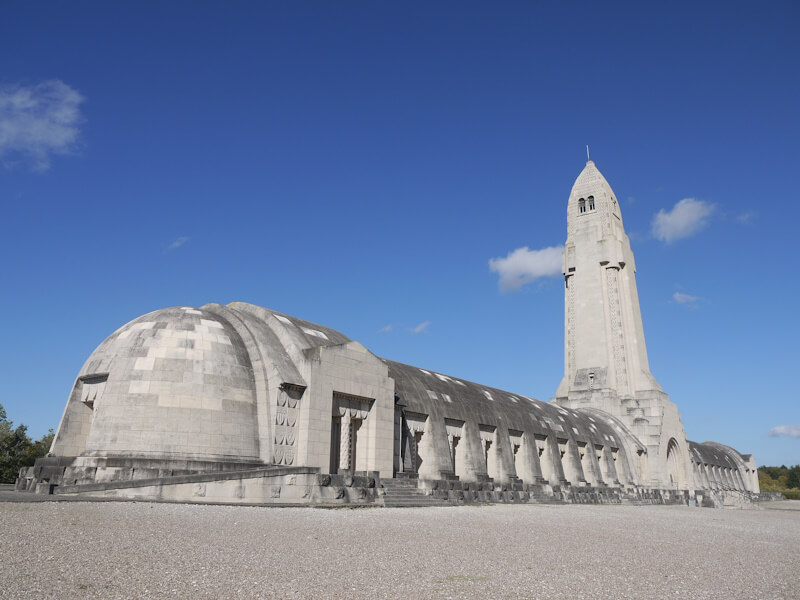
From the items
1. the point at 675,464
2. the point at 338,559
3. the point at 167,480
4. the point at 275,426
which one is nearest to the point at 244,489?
the point at 167,480

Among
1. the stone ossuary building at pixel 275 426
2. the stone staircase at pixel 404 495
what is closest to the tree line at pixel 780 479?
the stone ossuary building at pixel 275 426

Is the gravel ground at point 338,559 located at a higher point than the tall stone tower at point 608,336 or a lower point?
lower

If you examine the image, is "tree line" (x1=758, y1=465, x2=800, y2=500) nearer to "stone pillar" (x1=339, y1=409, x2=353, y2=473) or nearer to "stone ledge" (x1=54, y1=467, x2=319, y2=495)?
"stone pillar" (x1=339, y1=409, x2=353, y2=473)

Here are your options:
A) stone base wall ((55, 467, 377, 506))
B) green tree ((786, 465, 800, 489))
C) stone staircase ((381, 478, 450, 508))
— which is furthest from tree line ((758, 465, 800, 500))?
stone base wall ((55, 467, 377, 506))

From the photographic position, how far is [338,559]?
9719 mm

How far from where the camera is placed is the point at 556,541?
13477 mm

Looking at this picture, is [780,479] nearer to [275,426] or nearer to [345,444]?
[345,444]

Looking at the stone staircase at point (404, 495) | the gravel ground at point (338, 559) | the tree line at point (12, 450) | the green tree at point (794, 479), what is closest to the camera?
the gravel ground at point (338, 559)

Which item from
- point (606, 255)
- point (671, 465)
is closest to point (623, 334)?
point (606, 255)

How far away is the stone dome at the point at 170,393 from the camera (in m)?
22.1

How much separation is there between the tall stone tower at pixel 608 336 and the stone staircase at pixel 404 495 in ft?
118

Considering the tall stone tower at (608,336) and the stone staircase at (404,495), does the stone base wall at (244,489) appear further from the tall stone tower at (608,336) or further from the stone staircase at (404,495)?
the tall stone tower at (608,336)

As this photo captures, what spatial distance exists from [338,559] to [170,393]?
1519 cm

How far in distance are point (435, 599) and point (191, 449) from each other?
1695 cm
